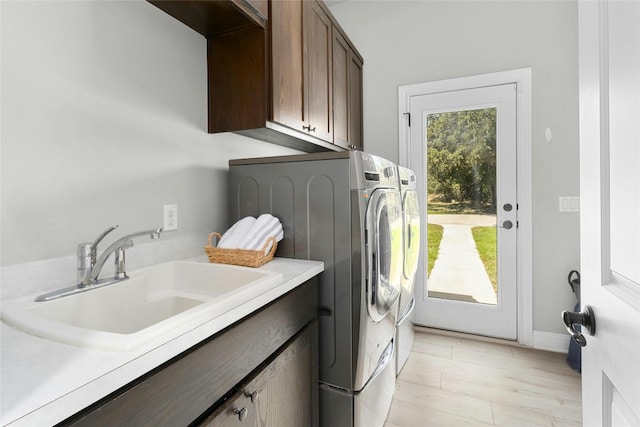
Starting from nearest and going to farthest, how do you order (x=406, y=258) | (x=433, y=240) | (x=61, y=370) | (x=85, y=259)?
(x=61, y=370)
(x=85, y=259)
(x=406, y=258)
(x=433, y=240)

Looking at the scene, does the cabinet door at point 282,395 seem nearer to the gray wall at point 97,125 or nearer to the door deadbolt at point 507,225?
the gray wall at point 97,125

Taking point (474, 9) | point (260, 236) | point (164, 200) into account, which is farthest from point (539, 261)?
point (164, 200)

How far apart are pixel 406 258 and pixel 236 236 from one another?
3.56 feet

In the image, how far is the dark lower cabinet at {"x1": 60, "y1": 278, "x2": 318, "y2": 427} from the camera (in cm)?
61

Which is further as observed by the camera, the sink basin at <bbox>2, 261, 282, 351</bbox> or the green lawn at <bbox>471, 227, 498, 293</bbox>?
the green lawn at <bbox>471, 227, 498, 293</bbox>

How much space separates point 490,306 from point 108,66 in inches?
115

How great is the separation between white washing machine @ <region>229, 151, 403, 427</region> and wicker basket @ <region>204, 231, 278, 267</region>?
157 mm

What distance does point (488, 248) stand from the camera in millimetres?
2607

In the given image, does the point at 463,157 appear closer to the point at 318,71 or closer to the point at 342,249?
the point at 318,71

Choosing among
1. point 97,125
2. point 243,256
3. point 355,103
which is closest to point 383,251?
point 243,256

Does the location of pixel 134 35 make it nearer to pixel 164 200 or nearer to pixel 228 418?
pixel 164 200

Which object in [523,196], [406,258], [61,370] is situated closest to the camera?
[61,370]

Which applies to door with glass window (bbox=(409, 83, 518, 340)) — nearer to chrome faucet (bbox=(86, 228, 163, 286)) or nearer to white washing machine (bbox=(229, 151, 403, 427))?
white washing machine (bbox=(229, 151, 403, 427))

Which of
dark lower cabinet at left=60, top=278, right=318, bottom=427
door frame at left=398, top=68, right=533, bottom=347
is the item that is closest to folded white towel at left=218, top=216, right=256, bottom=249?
dark lower cabinet at left=60, top=278, right=318, bottom=427
